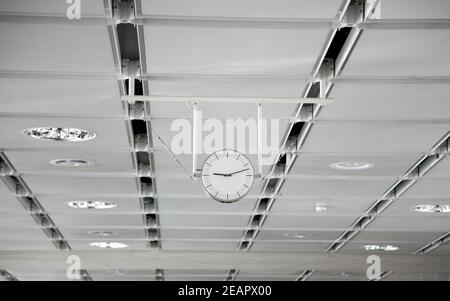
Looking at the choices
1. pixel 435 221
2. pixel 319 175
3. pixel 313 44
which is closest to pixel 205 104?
pixel 313 44

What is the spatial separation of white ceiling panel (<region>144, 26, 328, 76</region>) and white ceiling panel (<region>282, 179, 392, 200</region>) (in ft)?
15.2

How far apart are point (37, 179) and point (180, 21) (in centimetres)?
599

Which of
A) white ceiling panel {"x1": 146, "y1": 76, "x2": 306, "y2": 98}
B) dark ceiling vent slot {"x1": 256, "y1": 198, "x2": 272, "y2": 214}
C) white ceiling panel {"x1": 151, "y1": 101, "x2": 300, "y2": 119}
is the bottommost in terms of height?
white ceiling panel {"x1": 146, "y1": 76, "x2": 306, "y2": 98}

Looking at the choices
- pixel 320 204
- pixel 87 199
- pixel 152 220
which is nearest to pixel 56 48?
pixel 87 199

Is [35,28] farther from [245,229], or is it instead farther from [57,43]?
[245,229]

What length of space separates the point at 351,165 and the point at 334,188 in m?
1.46

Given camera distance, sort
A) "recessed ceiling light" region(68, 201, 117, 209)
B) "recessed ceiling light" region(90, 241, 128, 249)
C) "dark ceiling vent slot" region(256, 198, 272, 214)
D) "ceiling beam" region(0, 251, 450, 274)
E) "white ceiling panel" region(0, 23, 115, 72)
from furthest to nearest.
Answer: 1. "recessed ceiling light" region(90, 241, 128, 249)
2. "ceiling beam" region(0, 251, 450, 274)
3. "recessed ceiling light" region(68, 201, 117, 209)
4. "dark ceiling vent slot" region(256, 198, 272, 214)
5. "white ceiling panel" region(0, 23, 115, 72)

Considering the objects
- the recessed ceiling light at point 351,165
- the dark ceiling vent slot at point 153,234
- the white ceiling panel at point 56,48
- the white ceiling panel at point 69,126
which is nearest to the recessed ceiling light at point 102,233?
the dark ceiling vent slot at point 153,234

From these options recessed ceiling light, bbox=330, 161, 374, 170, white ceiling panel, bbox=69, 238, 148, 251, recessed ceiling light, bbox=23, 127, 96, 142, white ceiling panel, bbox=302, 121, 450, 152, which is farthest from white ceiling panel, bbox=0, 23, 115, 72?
white ceiling panel, bbox=69, 238, 148, 251

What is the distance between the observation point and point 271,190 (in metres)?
13.1

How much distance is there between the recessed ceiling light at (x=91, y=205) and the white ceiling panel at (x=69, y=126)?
3.55 metres

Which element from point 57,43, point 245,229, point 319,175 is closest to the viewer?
point 57,43

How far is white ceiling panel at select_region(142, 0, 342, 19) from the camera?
21.1ft

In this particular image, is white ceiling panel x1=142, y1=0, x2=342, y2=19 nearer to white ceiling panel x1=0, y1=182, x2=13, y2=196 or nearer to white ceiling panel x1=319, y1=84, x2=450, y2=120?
white ceiling panel x1=319, y1=84, x2=450, y2=120
